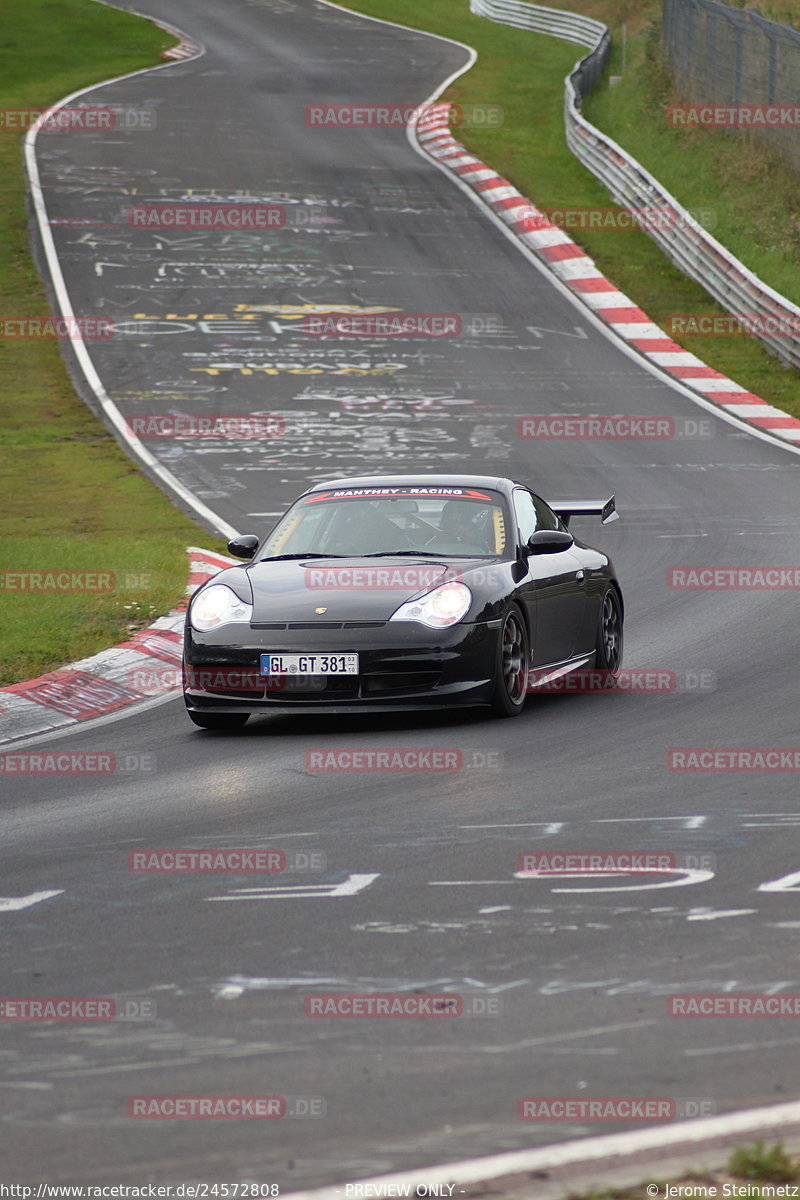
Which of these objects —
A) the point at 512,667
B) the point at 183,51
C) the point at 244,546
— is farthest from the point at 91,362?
the point at 183,51

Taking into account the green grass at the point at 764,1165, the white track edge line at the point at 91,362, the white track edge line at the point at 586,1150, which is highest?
the green grass at the point at 764,1165

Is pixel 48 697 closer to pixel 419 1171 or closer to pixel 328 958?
pixel 328 958

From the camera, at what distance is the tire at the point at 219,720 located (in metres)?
9.59

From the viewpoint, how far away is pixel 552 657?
1041 cm

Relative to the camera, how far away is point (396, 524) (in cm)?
1042

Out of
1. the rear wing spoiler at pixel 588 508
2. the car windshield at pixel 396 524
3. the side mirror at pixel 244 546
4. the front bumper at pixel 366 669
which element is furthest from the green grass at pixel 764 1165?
the rear wing spoiler at pixel 588 508

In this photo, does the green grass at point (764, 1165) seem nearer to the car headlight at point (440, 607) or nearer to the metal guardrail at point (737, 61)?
the car headlight at point (440, 607)

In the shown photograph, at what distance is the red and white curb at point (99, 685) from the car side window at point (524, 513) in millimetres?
2457

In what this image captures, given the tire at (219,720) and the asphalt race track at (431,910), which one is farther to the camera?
the tire at (219,720)

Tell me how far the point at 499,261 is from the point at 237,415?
9.61 metres

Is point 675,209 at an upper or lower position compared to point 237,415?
upper

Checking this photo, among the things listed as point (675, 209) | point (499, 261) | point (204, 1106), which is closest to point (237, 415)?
point (499, 261)

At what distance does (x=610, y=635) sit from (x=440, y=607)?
2.13 m

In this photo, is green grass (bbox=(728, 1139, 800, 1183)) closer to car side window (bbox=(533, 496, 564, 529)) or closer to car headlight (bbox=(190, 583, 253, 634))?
car headlight (bbox=(190, 583, 253, 634))
